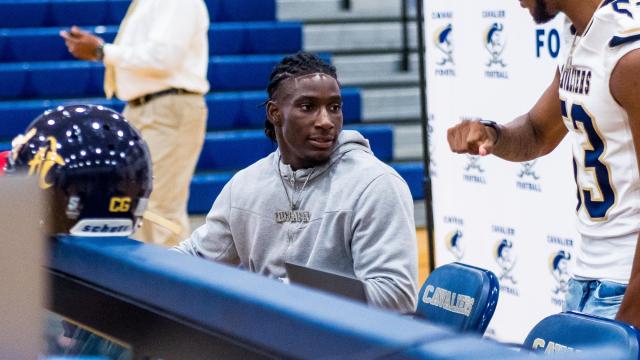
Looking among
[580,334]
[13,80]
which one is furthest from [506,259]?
[13,80]

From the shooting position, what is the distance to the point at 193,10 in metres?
5.62

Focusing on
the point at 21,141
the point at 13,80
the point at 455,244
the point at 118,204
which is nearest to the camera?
the point at 118,204

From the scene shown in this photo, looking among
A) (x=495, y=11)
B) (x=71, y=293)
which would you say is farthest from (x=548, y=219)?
(x=71, y=293)

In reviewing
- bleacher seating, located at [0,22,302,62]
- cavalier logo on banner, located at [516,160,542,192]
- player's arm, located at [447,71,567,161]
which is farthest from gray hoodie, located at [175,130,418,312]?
bleacher seating, located at [0,22,302,62]

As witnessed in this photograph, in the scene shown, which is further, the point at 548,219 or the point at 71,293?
the point at 548,219

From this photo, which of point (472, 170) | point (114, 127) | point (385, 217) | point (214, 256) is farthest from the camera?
point (472, 170)

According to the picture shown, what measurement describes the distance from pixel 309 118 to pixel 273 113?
0.48 ft

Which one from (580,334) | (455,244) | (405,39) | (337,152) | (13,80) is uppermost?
(337,152)

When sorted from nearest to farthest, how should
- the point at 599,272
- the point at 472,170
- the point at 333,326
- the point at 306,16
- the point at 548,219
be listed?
1. the point at 333,326
2. the point at 599,272
3. the point at 548,219
4. the point at 472,170
5. the point at 306,16

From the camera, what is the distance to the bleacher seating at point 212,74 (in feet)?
26.2

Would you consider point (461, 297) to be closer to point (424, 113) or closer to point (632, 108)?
point (632, 108)

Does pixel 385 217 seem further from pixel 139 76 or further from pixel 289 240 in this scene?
pixel 139 76

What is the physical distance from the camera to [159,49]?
5.50 m

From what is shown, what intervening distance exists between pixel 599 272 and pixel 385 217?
0.46 m
